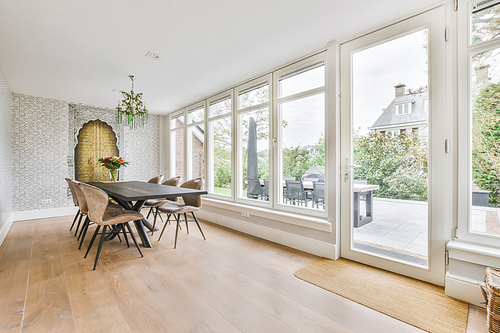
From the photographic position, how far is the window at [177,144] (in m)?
6.38

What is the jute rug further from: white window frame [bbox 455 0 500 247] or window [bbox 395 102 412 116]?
window [bbox 395 102 412 116]

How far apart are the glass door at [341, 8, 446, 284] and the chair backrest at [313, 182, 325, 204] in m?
0.29

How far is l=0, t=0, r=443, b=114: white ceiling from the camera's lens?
225cm

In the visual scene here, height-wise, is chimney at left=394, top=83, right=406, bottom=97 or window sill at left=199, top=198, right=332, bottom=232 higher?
chimney at left=394, top=83, right=406, bottom=97

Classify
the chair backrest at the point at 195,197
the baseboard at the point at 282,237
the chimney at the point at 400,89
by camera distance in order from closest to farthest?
1. the chimney at the point at 400,89
2. the baseboard at the point at 282,237
3. the chair backrest at the point at 195,197

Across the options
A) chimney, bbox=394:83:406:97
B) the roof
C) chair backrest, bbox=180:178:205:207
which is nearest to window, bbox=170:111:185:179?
chair backrest, bbox=180:178:205:207

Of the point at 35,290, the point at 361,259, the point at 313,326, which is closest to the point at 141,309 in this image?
the point at 35,290

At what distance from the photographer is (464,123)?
209cm

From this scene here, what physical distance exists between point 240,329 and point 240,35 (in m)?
2.88

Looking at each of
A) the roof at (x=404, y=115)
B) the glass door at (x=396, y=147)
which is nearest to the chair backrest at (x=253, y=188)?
the glass door at (x=396, y=147)

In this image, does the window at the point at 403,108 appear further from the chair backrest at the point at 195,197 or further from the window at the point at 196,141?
the window at the point at 196,141

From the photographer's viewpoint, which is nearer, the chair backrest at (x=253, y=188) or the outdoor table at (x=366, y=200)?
the outdoor table at (x=366, y=200)

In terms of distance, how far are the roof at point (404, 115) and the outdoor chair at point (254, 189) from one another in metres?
2.03

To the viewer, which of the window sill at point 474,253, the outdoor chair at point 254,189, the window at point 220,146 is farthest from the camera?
the window at point 220,146
